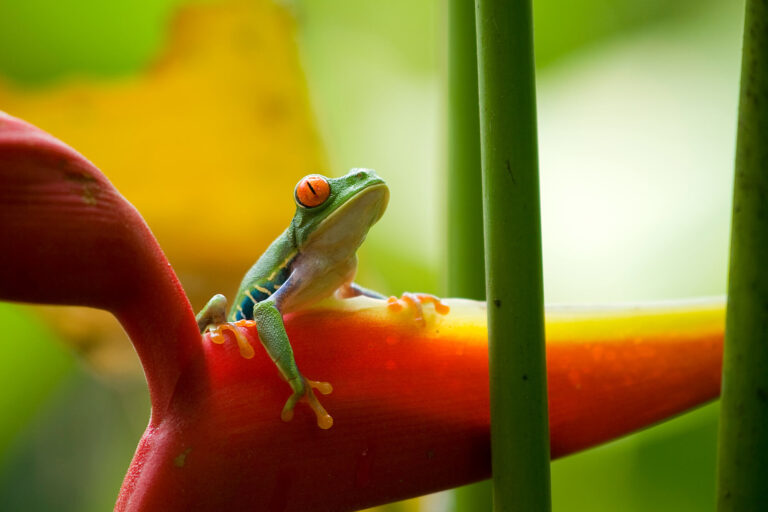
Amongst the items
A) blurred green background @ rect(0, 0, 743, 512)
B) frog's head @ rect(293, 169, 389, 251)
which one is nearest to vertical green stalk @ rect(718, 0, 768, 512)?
frog's head @ rect(293, 169, 389, 251)

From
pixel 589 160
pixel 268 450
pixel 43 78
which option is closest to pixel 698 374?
pixel 268 450

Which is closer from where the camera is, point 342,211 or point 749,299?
point 749,299

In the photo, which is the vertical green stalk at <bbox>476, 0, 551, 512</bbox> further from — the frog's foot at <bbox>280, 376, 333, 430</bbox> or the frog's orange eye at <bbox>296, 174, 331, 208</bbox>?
the frog's orange eye at <bbox>296, 174, 331, 208</bbox>

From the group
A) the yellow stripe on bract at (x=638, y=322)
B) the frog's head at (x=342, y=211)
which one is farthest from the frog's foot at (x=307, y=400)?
the frog's head at (x=342, y=211)

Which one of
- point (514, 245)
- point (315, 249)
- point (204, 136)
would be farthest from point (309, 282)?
point (204, 136)

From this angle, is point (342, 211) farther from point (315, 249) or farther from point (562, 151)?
point (562, 151)
